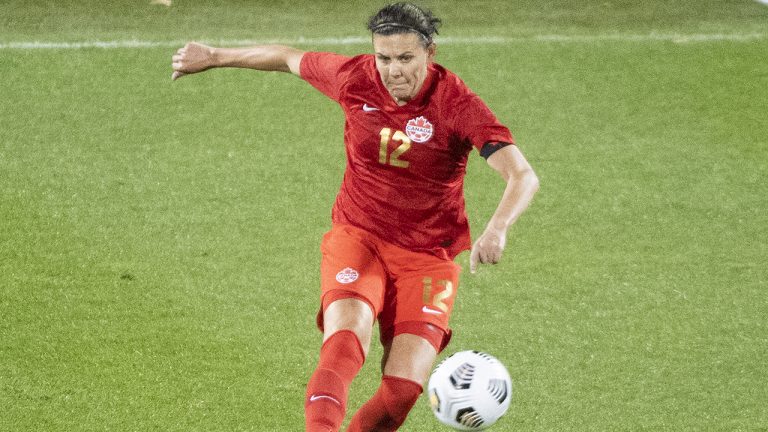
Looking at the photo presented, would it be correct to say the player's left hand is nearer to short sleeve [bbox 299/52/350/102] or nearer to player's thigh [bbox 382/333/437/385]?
player's thigh [bbox 382/333/437/385]

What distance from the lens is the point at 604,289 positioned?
717cm

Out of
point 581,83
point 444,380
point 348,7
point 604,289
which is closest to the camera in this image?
point 444,380

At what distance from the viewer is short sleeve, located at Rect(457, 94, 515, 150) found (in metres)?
5.07

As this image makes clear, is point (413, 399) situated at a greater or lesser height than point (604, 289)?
greater

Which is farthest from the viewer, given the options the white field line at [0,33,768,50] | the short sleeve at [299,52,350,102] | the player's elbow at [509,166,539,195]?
the white field line at [0,33,768,50]

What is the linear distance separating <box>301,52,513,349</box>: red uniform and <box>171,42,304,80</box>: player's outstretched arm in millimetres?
413

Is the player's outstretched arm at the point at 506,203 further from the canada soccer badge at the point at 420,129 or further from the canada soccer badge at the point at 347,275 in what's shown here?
the canada soccer badge at the point at 347,275

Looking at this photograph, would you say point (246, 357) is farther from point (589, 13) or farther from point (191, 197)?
point (589, 13)

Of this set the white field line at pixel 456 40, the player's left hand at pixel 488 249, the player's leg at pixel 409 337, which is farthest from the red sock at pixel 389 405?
the white field line at pixel 456 40

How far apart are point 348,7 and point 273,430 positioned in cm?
652

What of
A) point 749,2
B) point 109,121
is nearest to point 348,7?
point 109,121

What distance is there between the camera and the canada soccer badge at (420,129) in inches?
206

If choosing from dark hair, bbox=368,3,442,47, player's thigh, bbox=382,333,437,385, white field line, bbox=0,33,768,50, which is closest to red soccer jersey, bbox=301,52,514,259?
dark hair, bbox=368,3,442,47

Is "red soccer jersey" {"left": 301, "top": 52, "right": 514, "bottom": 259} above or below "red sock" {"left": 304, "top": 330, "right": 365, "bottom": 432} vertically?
above
